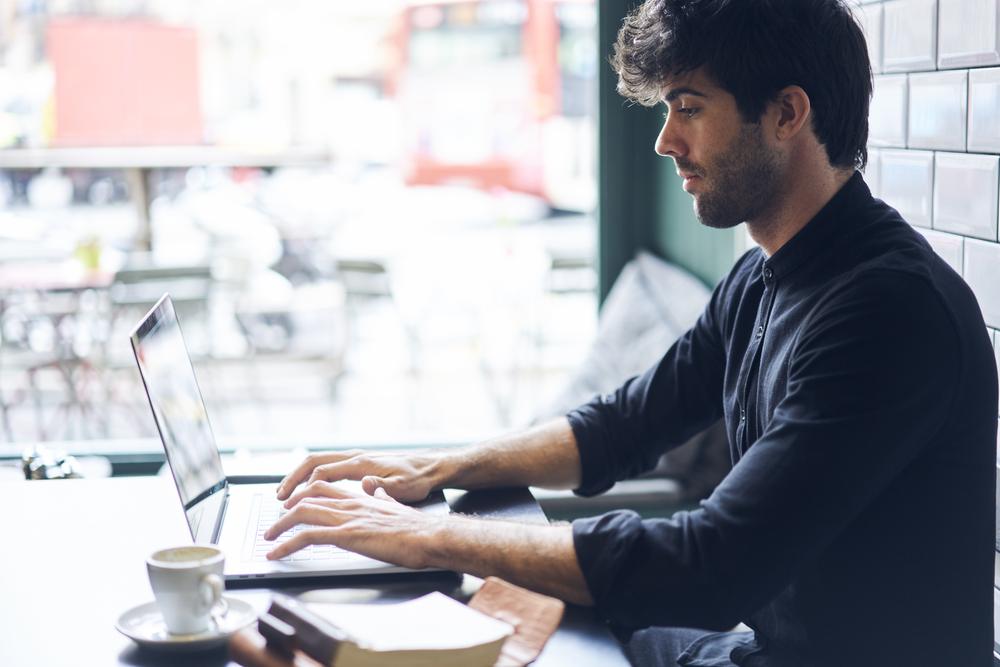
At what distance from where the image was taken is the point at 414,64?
456 centimetres

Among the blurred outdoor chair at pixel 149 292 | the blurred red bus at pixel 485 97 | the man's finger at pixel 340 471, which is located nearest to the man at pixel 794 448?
the man's finger at pixel 340 471

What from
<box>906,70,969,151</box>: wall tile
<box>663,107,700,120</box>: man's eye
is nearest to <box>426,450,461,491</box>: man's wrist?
<box>663,107,700,120</box>: man's eye

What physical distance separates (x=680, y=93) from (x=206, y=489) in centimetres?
78

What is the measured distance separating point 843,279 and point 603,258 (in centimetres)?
208

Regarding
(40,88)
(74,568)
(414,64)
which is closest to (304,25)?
(414,64)

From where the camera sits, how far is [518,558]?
1229 millimetres

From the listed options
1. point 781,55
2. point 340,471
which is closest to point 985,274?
point 781,55

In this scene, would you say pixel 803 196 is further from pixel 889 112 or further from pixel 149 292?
pixel 149 292

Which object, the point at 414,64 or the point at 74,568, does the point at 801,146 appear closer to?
the point at 74,568

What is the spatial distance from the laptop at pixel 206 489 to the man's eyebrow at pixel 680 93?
1.95 feet

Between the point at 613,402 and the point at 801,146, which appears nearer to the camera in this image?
the point at 801,146

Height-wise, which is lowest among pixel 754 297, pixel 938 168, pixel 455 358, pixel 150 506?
pixel 455 358

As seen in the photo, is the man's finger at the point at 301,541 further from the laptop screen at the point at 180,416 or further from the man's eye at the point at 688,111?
the man's eye at the point at 688,111

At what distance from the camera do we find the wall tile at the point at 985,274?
5.05ft
